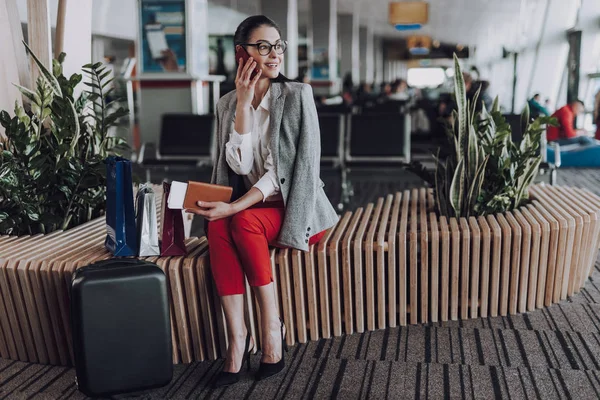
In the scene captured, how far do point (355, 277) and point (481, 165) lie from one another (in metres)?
0.97

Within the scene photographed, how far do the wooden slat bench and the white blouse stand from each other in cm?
33

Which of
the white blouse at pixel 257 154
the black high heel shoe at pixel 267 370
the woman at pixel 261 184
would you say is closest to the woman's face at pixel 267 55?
the woman at pixel 261 184

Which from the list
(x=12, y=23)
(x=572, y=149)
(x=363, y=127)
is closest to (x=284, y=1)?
(x=572, y=149)

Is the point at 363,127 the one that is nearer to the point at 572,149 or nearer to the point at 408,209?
the point at 408,209

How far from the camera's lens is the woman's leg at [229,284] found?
7.82 ft

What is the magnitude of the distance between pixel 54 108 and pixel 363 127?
343 cm

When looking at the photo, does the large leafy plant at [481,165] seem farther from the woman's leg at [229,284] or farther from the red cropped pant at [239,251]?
the woman's leg at [229,284]

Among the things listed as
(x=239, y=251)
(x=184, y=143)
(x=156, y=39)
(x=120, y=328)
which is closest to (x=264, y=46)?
(x=239, y=251)

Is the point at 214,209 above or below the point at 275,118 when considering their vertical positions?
below

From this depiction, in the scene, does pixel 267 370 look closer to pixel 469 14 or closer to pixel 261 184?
pixel 261 184

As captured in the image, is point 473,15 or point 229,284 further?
point 473,15

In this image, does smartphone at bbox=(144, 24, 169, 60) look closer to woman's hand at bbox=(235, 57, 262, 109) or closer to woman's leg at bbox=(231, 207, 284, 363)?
woman's hand at bbox=(235, 57, 262, 109)

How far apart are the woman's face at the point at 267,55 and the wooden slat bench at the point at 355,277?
749 mm

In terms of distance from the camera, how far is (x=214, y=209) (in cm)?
234
